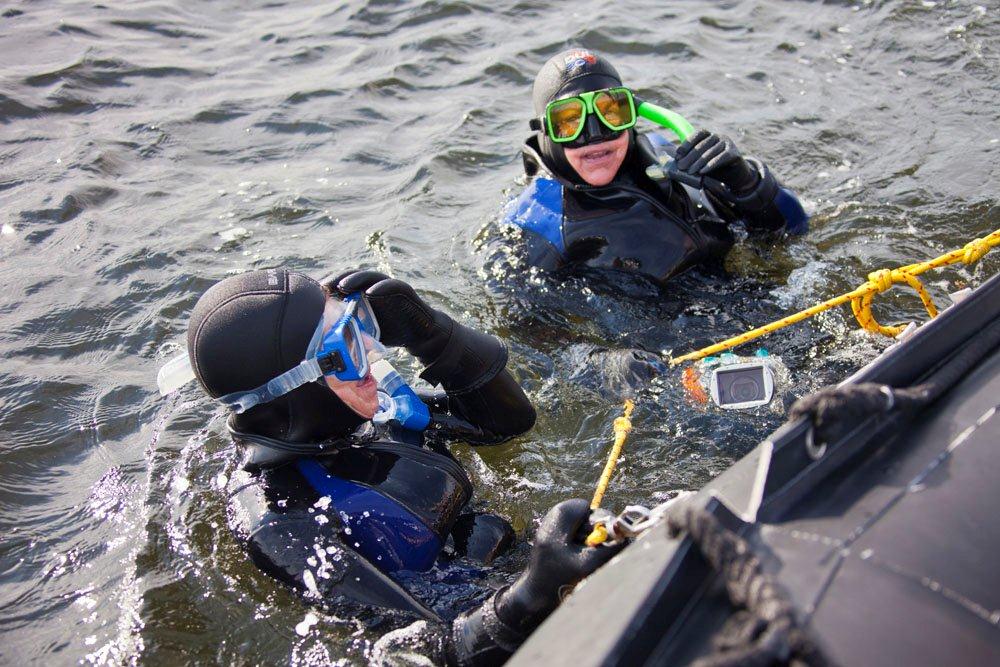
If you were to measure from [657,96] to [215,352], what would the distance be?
496cm

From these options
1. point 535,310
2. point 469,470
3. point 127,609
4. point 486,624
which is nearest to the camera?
point 486,624

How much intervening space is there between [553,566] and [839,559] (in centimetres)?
86

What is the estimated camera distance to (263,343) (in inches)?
93.4

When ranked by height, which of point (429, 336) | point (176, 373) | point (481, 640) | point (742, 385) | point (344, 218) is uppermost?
point (176, 373)

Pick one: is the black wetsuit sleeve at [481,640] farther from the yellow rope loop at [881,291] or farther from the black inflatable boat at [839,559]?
the yellow rope loop at [881,291]

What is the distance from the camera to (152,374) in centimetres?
418

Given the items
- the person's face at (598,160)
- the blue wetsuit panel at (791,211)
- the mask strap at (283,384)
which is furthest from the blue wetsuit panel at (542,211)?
the mask strap at (283,384)

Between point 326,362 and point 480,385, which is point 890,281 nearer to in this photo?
point 480,385

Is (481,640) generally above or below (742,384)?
below

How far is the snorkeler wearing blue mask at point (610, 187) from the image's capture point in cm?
396

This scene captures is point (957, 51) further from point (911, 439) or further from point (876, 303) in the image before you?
point (911, 439)

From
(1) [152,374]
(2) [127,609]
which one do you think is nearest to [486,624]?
(2) [127,609]

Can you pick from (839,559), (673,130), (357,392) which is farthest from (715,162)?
(839,559)

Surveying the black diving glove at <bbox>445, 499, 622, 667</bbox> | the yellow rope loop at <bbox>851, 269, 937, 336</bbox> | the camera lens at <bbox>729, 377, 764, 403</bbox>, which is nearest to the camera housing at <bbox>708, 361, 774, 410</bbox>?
the camera lens at <bbox>729, 377, 764, 403</bbox>
